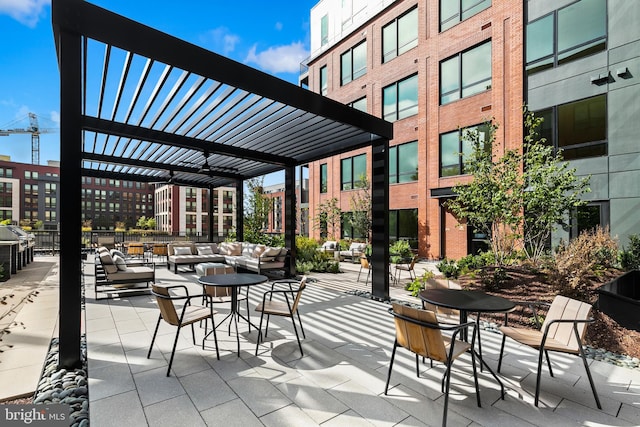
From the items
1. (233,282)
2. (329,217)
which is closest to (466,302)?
(233,282)

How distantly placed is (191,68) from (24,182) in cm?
8051

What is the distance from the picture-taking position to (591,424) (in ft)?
8.06

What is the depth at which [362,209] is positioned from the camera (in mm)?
15609

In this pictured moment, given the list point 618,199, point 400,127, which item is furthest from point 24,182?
point 618,199

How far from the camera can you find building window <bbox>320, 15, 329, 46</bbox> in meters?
19.9

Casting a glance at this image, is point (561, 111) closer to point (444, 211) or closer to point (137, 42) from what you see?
point (444, 211)

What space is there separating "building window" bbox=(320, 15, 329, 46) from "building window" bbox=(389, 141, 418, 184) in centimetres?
966

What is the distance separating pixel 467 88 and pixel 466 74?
0.62m

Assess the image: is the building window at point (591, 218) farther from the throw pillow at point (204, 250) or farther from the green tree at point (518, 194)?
the throw pillow at point (204, 250)

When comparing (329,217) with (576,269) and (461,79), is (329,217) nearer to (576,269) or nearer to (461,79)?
(461,79)

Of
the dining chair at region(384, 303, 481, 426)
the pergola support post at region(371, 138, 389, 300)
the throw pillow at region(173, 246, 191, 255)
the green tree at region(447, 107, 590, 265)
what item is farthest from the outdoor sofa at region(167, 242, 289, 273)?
the dining chair at region(384, 303, 481, 426)

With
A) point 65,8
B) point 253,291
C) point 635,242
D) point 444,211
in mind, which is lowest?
point 253,291

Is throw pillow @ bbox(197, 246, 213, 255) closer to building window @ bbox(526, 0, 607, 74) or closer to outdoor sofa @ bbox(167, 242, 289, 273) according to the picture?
outdoor sofa @ bbox(167, 242, 289, 273)

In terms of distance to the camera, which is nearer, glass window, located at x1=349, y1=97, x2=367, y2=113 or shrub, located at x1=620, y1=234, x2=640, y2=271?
shrub, located at x1=620, y1=234, x2=640, y2=271
